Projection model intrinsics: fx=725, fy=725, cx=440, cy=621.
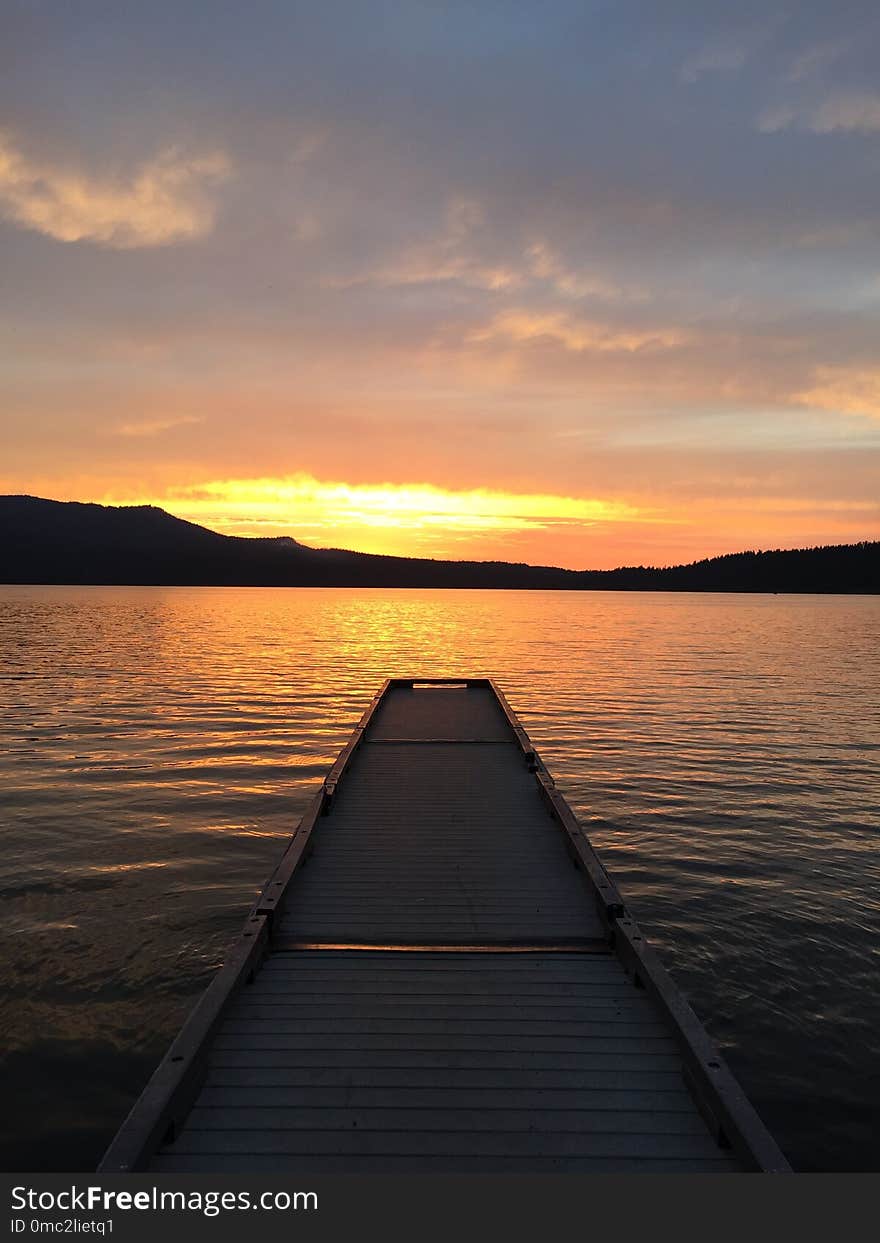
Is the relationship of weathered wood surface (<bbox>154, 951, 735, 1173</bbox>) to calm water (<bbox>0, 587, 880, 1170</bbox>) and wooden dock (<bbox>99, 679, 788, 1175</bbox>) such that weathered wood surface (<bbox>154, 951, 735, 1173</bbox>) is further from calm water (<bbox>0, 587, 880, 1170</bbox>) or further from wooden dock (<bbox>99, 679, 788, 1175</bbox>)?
calm water (<bbox>0, 587, 880, 1170</bbox>)

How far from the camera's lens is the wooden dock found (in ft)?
15.3

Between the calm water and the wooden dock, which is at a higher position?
the wooden dock

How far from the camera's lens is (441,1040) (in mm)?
5812

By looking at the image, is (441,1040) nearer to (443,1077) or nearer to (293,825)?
(443,1077)

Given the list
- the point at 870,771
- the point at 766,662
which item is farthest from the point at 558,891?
the point at 766,662

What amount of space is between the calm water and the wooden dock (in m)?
1.84

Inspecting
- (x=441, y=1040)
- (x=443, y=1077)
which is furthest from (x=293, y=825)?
(x=443, y=1077)

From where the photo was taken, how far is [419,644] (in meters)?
60.5

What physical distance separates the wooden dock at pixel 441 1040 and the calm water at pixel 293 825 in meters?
1.84

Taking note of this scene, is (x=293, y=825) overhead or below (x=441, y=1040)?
below

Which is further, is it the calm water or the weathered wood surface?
the calm water

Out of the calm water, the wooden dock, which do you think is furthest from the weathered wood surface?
the calm water

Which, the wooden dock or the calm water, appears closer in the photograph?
the wooden dock

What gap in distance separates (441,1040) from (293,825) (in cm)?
935
